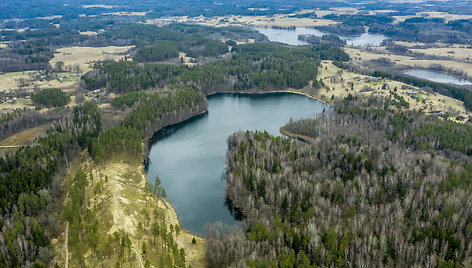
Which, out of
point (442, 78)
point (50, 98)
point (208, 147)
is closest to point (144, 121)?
point (208, 147)

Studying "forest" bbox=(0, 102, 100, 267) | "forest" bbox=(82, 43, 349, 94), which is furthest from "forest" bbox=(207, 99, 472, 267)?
"forest" bbox=(82, 43, 349, 94)

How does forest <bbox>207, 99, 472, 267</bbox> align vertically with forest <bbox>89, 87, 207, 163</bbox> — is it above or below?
below

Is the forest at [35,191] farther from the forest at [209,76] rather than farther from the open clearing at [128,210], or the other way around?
the forest at [209,76]

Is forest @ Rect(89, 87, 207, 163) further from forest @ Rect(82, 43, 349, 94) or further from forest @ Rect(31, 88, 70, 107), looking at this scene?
forest @ Rect(31, 88, 70, 107)

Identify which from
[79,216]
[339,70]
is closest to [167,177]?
[79,216]

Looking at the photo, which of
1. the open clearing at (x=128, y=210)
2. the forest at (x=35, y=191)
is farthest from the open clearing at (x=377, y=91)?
the forest at (x=35, y=191)

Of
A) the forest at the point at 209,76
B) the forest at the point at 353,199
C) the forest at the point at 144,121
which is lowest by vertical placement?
the forest at the point at 353,199

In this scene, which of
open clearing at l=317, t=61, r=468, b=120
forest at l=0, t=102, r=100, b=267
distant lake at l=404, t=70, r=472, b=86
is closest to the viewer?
forest at l=0, t=102, r=100, b=267
